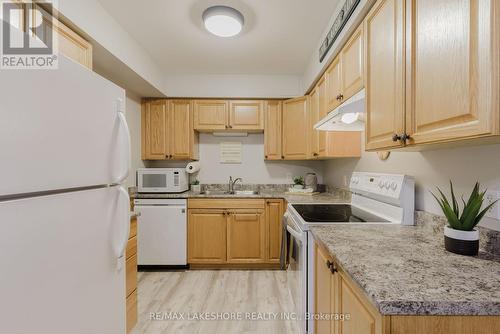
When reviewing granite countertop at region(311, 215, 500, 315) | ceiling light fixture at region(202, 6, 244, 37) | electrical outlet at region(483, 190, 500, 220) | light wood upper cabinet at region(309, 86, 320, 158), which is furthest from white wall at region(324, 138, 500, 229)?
ceiling light fixture at region(202, 6, 244, 37)

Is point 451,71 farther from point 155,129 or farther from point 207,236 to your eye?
point 155,129

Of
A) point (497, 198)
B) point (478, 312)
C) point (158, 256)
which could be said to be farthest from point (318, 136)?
point (158, 256)

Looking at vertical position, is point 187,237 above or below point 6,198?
below

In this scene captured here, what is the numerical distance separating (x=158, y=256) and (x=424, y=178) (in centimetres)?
271

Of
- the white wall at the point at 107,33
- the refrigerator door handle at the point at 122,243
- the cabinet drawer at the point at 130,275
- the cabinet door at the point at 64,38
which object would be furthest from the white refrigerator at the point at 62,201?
the white wall at the point at 107,33

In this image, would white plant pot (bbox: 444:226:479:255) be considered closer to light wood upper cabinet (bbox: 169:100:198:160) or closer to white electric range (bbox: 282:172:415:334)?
white electric range (bbox: 282:172:415:334)

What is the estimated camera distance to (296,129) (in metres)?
3.03

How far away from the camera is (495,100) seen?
638mm

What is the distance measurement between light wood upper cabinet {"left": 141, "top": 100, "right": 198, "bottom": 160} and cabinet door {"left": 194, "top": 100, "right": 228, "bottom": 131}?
108 mm

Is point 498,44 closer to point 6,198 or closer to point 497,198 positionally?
point 497,198

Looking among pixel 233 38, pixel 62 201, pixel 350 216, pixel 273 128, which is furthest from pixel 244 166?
pixel 62 201

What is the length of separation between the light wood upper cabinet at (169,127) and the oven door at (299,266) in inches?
73.4

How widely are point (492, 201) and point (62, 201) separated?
1.62m

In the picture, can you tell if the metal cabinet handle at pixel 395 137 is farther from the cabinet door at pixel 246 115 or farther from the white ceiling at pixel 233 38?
the cabinet door at pixel 246 115
